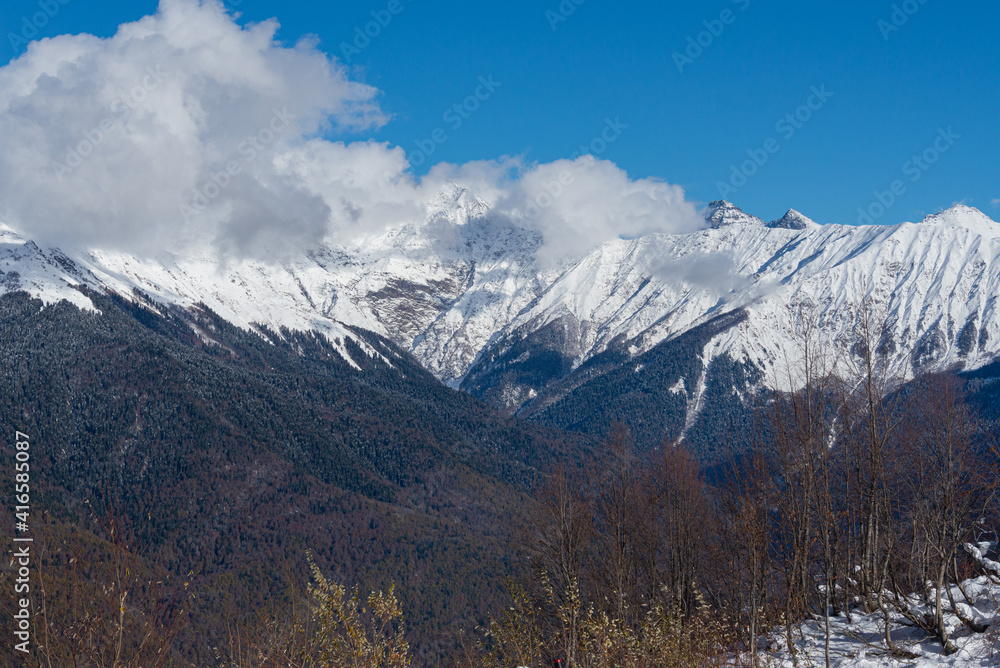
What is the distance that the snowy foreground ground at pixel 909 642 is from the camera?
19.7 meters

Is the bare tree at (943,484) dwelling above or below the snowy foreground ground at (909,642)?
above

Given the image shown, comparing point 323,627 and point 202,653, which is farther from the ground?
point 323,627

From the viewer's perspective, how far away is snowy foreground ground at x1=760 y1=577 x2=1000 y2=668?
64.6 feet

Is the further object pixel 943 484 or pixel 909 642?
pixel 909 642

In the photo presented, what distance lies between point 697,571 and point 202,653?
140332 millimetres

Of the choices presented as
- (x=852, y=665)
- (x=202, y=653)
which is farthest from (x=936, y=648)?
(x=202, y=653)

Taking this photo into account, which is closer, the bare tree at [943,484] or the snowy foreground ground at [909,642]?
the snowy foreground ground at [909,642]

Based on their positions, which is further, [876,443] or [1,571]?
[876,443]

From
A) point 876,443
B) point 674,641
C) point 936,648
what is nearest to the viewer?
point 674,641

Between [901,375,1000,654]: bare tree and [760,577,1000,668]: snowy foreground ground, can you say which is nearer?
[760,577,1000,668]: snowy foreground ground

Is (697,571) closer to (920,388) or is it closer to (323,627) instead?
(920,388)

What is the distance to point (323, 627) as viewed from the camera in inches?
501

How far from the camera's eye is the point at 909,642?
2166 cm

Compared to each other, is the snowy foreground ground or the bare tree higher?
the bare tree
